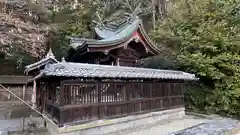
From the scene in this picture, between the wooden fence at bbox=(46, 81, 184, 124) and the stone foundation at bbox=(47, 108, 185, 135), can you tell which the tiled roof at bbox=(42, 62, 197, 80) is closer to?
the wooden fence at bbox=(46, 81, 184, 124)

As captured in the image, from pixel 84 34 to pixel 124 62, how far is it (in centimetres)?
1115

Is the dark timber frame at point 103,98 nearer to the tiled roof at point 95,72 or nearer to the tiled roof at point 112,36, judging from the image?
the tiled roof at point 95,72

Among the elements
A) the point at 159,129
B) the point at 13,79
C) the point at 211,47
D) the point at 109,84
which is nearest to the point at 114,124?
the point at 109,84

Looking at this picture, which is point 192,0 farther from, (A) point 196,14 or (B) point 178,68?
(B) point 178,68

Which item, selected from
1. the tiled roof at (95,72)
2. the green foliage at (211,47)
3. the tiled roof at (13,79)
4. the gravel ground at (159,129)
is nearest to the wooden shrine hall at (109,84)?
the tiled roof at (95,72)

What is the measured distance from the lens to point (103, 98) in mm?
8219

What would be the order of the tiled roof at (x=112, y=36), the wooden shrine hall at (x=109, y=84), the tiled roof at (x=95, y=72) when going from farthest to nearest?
the tiled roof at (x=112, y=36) < the wooden shrine hall at (x=109, y=84) < the tiled roof at (x=95, y=72)

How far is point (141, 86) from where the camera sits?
962 cm

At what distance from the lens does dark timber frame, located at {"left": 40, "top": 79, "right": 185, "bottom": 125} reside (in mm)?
7172

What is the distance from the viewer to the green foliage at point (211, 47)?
39.7 feet

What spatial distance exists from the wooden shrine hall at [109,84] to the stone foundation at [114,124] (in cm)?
20

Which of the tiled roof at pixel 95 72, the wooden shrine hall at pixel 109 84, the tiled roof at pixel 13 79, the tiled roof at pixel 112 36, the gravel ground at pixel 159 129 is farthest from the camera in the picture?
the tiled roof at pixel 13 79

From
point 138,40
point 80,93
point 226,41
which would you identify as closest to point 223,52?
point 226,41

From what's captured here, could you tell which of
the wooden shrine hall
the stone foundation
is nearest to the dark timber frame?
the wooden shrine hall
